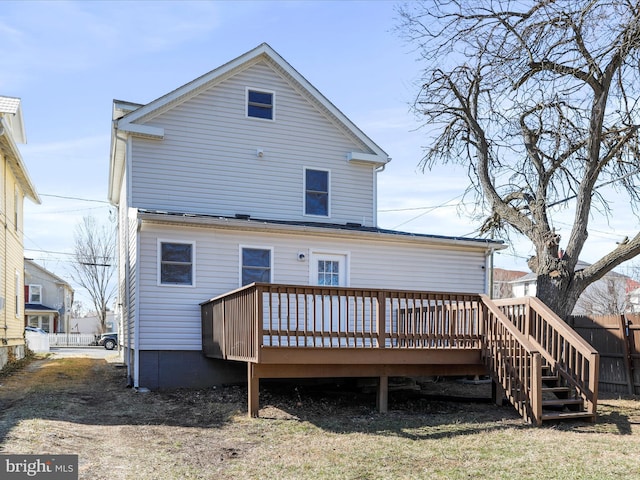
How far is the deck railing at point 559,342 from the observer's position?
28.5 feet

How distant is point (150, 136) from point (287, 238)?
3.94 metres

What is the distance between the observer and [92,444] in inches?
272

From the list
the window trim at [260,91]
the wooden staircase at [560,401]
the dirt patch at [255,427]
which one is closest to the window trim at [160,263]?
the dirt patch at [255,427]

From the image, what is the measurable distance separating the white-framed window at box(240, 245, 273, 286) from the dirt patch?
224cm

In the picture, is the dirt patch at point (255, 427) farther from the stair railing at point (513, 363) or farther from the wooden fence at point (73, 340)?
the wooden fence at point (73, 340)

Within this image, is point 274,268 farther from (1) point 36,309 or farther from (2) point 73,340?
(1) point 36,309

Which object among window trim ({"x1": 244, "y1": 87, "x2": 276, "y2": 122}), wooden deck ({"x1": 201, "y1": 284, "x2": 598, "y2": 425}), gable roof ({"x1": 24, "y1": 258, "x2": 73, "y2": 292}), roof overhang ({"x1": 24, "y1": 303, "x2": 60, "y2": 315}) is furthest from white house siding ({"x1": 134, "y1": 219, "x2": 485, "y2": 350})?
gable roof ({"x1": 24, "y1": 258, "x2": 73, "y2": 292})

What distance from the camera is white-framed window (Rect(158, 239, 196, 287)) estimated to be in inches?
466

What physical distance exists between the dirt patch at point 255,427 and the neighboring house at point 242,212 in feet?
5.72

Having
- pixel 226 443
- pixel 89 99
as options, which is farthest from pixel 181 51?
pixel 226 443

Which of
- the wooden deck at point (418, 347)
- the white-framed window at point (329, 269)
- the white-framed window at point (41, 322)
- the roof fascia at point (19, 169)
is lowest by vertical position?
the white-framed window at point (41, 322)

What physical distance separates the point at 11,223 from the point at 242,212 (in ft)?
26.9

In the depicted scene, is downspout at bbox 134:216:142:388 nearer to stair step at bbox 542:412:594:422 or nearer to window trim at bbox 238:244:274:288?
Answer: window trim at bbox 238:244:274:288

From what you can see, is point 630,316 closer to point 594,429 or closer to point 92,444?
point 594,429
